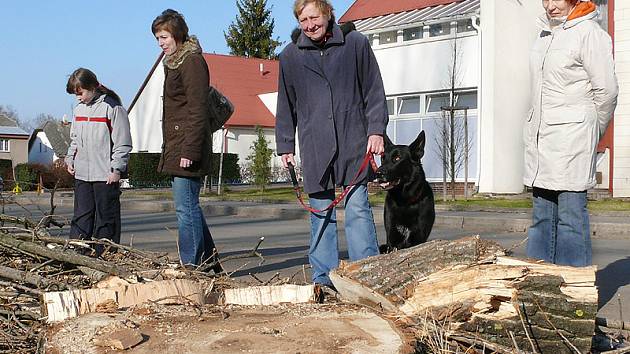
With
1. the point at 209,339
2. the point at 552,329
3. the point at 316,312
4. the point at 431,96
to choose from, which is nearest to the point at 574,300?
the point at 552,329

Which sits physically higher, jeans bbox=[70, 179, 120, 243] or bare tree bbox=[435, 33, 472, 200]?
bare tree bbox=[435, 33, 472, 200]

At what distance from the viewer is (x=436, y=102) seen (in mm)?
25484

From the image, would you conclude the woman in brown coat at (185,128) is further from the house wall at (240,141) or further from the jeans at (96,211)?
the house wall at (240,141)

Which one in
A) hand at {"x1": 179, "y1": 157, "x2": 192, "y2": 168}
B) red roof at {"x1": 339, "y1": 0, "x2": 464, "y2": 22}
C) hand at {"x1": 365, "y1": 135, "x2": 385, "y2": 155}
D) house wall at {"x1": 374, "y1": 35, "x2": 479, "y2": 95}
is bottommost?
hand at {"x1": 179, "y1": 157, "x2": 192, "y2": 168}

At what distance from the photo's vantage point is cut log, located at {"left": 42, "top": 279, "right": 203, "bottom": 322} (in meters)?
3.85

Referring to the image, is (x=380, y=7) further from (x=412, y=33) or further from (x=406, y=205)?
(x=406, y=205)

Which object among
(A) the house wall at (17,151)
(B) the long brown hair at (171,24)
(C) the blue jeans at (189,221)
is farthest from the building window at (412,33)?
(A) the house wall at (17,151)

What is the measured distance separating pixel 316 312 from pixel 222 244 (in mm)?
6981

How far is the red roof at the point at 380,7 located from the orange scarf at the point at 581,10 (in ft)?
68.3

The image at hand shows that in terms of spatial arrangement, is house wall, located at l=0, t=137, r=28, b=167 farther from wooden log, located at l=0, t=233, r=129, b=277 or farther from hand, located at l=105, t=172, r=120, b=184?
wooden log, located at l=0, t=233, r=129, b=277

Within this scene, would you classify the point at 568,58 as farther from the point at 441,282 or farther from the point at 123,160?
the point at 123,160

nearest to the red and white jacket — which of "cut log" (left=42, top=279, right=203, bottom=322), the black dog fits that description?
the black dog

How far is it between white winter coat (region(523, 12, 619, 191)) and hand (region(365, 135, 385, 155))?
1.07 metres

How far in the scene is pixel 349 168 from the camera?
5535 mm
